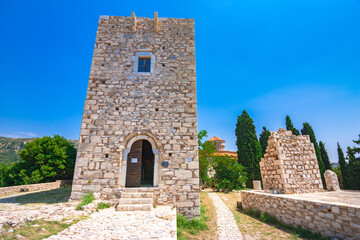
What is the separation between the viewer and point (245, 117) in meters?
21.5

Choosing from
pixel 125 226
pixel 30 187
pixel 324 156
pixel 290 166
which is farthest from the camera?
pixel 324 156

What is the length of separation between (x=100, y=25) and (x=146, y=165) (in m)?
8.87

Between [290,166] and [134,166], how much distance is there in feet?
26.7

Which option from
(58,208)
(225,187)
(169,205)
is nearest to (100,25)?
(58,208)

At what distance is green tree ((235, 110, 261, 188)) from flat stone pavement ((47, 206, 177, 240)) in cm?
1602

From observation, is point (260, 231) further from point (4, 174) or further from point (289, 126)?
point (4, 174)

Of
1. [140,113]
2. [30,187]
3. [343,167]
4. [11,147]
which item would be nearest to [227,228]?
[140,113]

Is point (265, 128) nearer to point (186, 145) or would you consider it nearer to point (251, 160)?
point (251, 160)

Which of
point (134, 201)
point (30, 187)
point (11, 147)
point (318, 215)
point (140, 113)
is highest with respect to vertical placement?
point (11, 147)

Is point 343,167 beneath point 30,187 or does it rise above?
above

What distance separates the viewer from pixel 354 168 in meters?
17.4

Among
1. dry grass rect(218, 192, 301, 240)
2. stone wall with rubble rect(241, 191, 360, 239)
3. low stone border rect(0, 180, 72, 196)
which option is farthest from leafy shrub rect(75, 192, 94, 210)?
low stone border rect(0, 180, 72, 196)

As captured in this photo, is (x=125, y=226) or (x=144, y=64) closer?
(x=125, y=226)

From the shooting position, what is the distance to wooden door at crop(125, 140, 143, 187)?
691 cm
